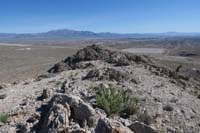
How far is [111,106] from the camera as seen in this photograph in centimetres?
905

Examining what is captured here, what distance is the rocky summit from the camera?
779cm

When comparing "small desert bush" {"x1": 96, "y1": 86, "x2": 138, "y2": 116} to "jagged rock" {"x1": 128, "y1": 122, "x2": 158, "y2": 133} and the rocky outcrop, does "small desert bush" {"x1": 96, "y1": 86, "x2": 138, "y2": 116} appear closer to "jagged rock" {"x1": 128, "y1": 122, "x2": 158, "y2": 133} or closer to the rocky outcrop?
"jagged rock" {"x1": 128, "y1": 122, "x2": 158, "y2": 133}

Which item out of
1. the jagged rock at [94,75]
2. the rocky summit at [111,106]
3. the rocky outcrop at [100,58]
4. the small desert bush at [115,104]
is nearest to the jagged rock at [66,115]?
the rocky summit at [111,106]

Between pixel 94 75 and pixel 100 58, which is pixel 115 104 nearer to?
pixel 94 75

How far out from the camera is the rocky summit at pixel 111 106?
7.79 m

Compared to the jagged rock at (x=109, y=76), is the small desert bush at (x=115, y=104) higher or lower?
higher

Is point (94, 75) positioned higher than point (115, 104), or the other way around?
point (115, 104)

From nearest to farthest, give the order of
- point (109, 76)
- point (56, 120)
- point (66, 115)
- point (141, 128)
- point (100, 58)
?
point (141, 128)
point (56, 120)
point (66, 115)
point (109, 76)
point (100, 58)

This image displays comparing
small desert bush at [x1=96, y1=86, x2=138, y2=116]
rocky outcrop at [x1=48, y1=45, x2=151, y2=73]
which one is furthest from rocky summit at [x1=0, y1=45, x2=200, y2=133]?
rocky outcrop at [x1=48, y1=45, x2=151, y2=73]

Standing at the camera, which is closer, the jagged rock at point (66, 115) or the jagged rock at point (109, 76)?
the jagged rock at point (66, 115)

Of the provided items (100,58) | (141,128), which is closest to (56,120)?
(141,128)

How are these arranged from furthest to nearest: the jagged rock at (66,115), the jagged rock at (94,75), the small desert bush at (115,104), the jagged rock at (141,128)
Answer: the jagged rock at (94,75)
the small desert bush at (115,104)
the jagged rock at (66,115)
the jagged rock at (141,128)

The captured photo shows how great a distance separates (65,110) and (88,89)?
3457mm

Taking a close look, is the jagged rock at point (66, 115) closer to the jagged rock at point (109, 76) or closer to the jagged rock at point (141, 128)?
the jagged rock at point (141, 128)
